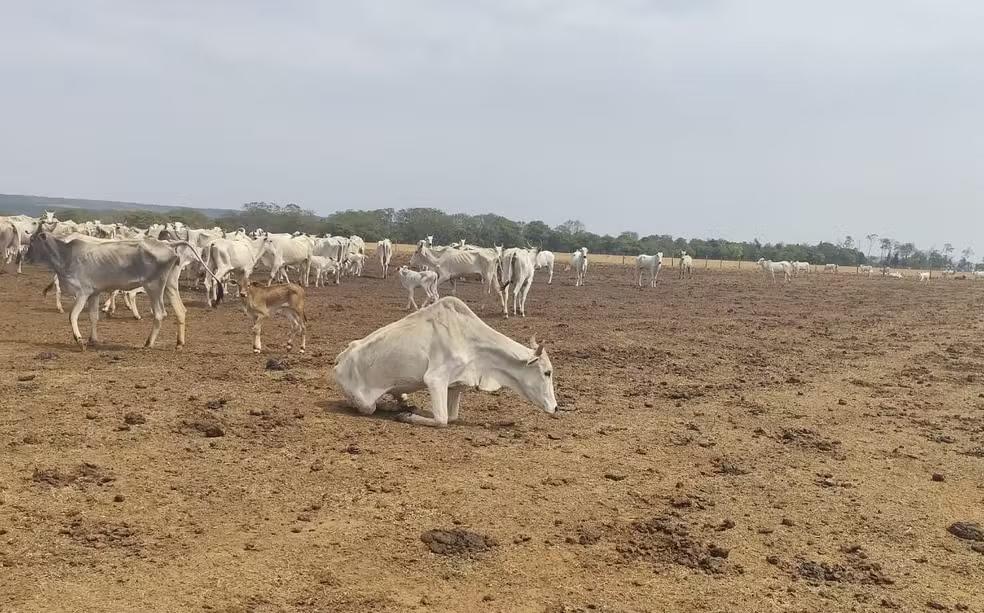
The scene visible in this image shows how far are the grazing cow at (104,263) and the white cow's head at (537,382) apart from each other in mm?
6312

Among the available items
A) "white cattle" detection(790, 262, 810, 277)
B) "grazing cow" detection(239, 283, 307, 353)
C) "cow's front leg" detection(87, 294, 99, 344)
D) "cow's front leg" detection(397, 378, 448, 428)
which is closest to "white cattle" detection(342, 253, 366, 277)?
"grazing cow" detection(239, 283, 307, 353)

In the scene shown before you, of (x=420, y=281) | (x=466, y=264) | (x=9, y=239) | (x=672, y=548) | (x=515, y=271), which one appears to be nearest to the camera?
(x=672, y=548)

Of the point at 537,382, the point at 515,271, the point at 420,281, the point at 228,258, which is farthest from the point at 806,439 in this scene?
the point at 228,258

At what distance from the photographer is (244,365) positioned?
434 inches

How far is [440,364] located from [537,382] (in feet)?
3.79

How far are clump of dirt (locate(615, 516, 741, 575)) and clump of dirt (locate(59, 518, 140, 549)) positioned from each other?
10.6 ft

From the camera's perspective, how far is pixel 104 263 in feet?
39.2

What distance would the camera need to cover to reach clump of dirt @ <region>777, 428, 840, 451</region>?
8.40 m

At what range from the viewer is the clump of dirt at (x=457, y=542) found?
516 cm

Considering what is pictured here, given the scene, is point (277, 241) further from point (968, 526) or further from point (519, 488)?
point (968, 526)

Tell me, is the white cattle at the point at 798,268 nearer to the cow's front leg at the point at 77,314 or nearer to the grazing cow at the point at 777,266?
the grazing cow at the point at 777,266

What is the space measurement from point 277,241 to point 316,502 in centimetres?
1970

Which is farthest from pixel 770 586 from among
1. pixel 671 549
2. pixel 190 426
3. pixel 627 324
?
pixel 627 324

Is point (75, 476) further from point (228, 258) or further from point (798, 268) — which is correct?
point (798, 268)
